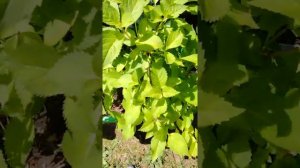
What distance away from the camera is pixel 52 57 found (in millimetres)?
1198

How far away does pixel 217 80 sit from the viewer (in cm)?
124

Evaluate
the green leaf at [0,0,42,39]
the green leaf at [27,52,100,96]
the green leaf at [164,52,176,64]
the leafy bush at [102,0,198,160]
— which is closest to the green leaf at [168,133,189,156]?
the leafy bush at [102,0,198,160]

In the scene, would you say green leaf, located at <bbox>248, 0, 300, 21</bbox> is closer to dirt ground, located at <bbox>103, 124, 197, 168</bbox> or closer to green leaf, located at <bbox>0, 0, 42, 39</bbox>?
green leaf, located at <bbox>0, 0, 42, 39</bbox>

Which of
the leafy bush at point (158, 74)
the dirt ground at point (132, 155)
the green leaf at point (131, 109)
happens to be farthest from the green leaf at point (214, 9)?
the dirt ground at point (132, 155)

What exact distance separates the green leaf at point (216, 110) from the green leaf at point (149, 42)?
953 mm

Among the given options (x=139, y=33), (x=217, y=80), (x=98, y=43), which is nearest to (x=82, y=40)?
(x=98, y=43)

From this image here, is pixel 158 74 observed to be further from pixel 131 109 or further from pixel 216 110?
pixel 216 110

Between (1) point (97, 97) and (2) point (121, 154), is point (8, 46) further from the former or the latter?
(2) point (121, 154)

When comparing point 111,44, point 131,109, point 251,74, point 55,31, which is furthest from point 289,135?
point 131,109

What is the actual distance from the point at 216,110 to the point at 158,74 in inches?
41.2

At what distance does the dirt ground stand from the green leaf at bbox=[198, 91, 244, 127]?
1676 mm

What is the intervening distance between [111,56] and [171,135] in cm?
81

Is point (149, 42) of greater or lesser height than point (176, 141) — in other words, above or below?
above

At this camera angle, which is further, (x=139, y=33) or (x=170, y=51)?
(x=170, y=51)
